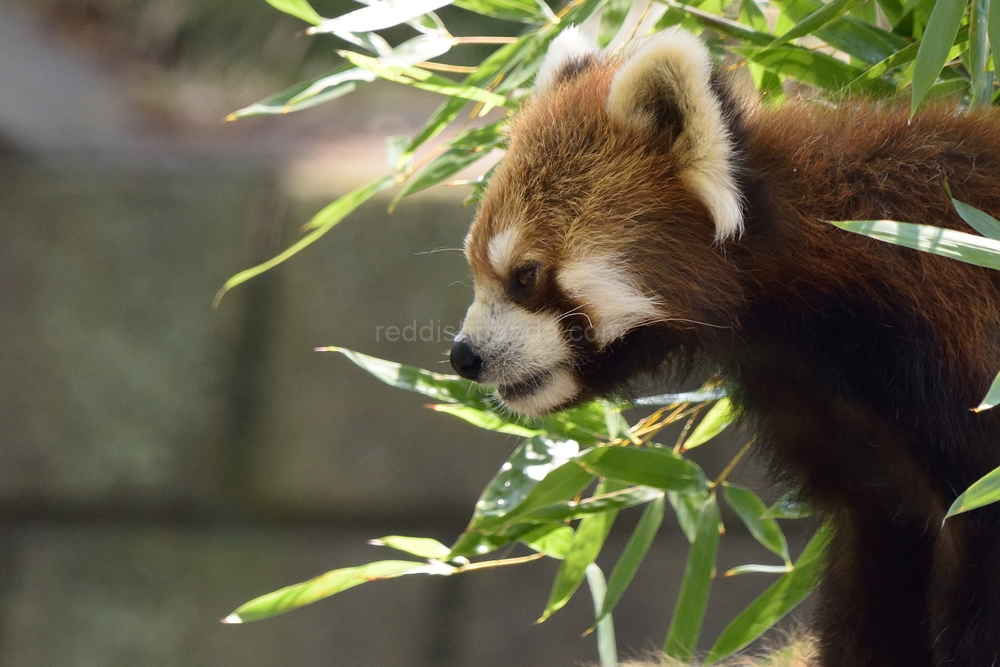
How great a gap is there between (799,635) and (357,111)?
3.53 meters

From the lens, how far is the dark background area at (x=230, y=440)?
339 centimetres

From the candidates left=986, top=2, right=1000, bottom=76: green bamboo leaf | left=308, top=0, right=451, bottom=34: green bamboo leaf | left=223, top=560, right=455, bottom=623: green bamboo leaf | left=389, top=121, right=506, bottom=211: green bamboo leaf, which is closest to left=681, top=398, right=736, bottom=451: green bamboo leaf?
left=223, top=560, right=455, bottom=623: green bamboo leaf

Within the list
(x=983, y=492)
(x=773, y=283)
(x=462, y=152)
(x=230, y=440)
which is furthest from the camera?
(x=230, y=440)

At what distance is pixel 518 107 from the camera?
1821 millimetres

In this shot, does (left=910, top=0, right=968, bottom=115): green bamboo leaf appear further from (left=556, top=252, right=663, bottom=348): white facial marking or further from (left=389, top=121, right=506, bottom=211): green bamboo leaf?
(left=389, top=121, right=506, bottom=211): green bamboo leaf

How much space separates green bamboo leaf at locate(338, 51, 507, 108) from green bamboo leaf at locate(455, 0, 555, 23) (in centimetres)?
16

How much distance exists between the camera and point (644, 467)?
5.52 feet

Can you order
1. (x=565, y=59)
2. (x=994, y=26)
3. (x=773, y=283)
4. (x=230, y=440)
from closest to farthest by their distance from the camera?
1. (x=994, y=26)
2. (x=773, y=283)
3. (x=565, y=59)
4. (x=230, y=440)

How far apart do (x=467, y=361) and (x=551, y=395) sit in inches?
6.0

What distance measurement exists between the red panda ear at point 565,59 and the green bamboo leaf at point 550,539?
32.2 inches

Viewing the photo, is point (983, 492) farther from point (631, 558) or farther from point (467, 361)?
point (631, 558)

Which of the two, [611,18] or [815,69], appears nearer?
[815,69]

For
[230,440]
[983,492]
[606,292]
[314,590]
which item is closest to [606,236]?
[606,292]

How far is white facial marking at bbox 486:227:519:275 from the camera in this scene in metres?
1.46
